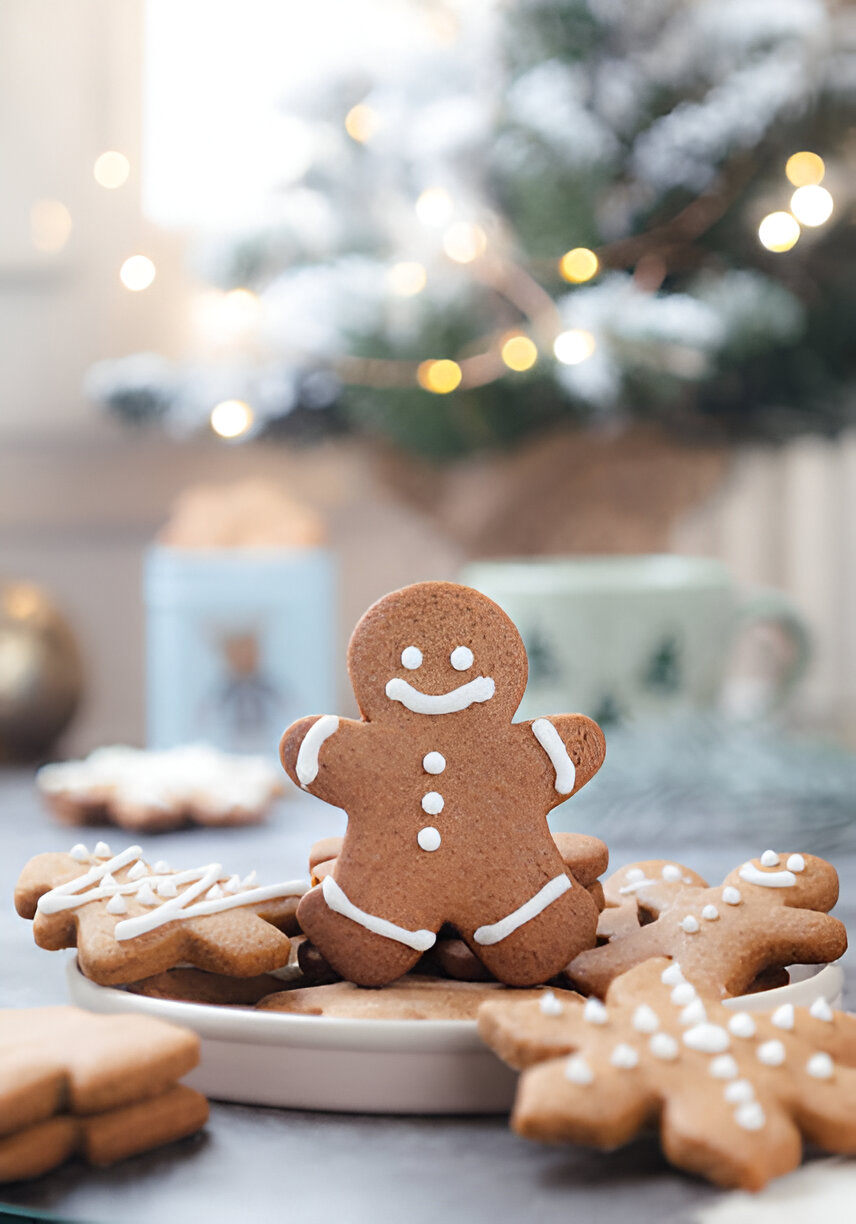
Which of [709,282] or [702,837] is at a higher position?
[709,282]

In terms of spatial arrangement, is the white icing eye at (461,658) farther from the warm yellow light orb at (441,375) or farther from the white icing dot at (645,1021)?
the warm yellow light orb at (441,375)

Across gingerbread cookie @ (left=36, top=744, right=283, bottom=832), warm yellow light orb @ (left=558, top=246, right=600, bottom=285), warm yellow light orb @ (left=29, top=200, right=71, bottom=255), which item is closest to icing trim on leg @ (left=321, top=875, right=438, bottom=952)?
gingerbread cookie @ (left=36, top=744, right=283, bottom=832)

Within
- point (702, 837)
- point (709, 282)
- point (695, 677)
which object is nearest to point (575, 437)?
point (709, 282)

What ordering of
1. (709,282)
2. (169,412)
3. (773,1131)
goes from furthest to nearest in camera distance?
(169,412)
(709,282)
(773,1131)

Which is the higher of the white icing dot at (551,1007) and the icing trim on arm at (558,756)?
the icing trim on arm at (558,756)

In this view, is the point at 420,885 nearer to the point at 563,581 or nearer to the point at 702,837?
the point at 702,837

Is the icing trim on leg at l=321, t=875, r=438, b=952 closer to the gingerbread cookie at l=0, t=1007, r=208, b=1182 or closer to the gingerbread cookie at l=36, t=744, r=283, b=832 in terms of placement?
the gingerbread cookie at l=0, t=1007, r=208, b=1182

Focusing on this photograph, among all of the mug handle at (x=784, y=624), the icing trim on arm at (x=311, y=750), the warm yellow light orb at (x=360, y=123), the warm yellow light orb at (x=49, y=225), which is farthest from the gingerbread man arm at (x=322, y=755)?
the warm yellow light orb at (x=49, y=225)
